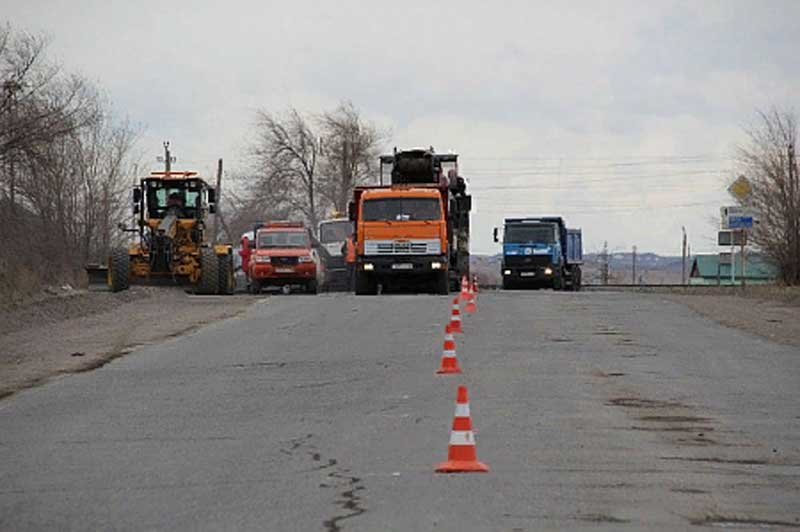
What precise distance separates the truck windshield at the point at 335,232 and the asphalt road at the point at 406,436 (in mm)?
33737

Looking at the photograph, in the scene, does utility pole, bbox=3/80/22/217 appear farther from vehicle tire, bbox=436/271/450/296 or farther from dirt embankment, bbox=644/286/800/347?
dirt embankment, bbox=644/286/800/347

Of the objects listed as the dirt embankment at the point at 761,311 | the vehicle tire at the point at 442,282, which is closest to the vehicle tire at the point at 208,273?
the vehicle tire at the point at 442,282

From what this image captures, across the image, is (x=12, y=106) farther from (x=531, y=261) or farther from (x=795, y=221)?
(x=795, y=221)

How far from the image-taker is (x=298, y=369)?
→ 18.4 m

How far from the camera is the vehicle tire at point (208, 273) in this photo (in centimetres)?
3906

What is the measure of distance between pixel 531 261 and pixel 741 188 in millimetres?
9829

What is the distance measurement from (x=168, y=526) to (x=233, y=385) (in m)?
8.11

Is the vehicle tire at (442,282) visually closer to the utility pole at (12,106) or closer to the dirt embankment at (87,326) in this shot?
the dirt embankment at (87,326)

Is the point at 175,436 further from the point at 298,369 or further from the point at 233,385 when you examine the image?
the point at 298,369

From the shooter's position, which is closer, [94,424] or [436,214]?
[94,424]

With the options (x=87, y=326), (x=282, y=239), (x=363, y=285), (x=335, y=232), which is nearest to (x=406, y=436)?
(x=87, y=326)

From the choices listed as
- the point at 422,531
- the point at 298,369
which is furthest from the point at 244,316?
the point at 422,531

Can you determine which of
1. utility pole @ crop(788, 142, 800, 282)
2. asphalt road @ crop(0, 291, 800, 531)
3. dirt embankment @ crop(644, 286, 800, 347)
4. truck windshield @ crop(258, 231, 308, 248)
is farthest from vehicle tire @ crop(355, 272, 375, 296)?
asphalt road @ crop(0, 291, 800, 531)

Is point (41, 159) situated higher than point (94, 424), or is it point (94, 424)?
point (41, 159)
